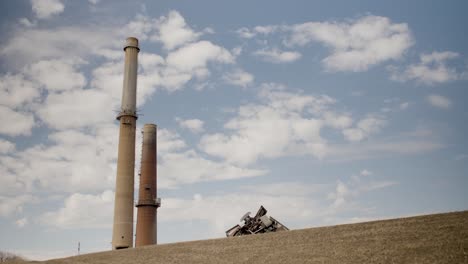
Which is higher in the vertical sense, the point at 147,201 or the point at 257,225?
the point at 147,201

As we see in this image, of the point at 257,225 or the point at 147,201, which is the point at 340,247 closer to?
the point at 257,225

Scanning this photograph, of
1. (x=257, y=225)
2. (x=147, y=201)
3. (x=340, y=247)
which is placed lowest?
(x=340, y=247)

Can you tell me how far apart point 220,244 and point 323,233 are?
6.25m

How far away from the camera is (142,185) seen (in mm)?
45531

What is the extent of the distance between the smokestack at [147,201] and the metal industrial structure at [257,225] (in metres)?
11.8

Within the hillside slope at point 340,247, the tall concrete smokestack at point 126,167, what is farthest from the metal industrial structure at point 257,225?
the tall concrete smokestack at point 126,167

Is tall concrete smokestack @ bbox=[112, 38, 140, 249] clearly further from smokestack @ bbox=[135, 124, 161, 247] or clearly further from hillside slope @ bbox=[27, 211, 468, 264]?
hillside slope @ bbox=[27, 211, 468, 264]

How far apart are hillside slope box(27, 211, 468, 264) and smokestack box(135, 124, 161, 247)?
15.1 m

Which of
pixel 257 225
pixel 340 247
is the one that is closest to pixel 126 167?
pixel 257 225

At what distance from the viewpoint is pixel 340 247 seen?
20.5 metres

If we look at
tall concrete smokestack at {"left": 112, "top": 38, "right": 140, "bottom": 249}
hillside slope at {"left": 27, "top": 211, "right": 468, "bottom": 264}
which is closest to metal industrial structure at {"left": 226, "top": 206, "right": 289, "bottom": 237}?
hillside slope at {"left": 27, "top": 211, "right": 468, "bottom": 264}

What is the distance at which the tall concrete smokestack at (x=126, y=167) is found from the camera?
41344 mm

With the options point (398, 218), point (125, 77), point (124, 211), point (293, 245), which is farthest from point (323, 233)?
point (125, 77)

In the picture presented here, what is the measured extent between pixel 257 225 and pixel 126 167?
1480 cm
